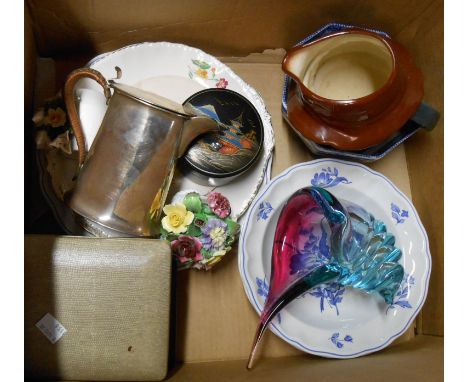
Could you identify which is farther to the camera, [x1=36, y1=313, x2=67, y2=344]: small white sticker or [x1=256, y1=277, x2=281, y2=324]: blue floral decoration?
[x1=256, y1=277, x2=281, y2=324]: blue floral decoration

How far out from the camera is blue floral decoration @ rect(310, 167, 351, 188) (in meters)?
0.69

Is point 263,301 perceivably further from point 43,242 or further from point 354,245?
point 43,242

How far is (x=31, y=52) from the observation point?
65cm

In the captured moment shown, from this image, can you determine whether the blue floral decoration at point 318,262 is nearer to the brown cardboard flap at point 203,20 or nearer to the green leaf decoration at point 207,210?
the green leaf decoration at point 207,210

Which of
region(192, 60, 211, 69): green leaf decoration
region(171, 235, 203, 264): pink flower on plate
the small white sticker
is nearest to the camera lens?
the small white sticker

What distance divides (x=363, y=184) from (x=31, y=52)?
1.62 feet

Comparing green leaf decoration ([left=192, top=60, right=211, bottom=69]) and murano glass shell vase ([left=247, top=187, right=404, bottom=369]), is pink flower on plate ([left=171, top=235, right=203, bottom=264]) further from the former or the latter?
green leaf decoration ([left=192, top=60, right=211, bottom=69])

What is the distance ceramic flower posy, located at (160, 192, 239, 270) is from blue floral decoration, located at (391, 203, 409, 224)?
0.23 m

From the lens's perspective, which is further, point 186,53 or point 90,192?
point 186,53

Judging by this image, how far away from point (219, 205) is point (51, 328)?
250 mm

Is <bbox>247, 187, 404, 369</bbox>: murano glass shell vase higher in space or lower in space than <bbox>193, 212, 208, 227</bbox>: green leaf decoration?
lower

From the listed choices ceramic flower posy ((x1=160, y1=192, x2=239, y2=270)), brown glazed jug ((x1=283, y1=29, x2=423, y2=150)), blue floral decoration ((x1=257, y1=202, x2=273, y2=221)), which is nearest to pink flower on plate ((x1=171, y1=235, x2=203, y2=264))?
ceramic flower posy ((x1=160, y1=192, x2=239, y2=270))

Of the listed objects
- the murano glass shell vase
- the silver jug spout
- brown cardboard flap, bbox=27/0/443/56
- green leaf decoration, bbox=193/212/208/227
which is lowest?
the murano glass shell vase

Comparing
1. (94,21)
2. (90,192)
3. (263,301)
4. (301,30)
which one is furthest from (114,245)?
(301,30)
